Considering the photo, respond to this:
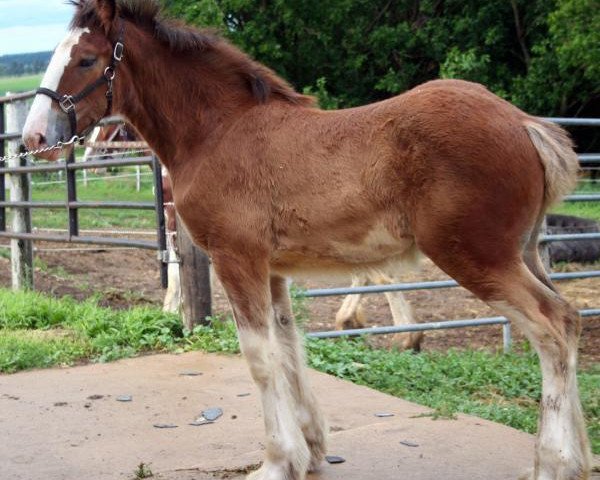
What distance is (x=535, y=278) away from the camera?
Answer: 390 centimetres

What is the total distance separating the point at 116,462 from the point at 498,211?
7.05ft

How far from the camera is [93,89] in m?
4.37

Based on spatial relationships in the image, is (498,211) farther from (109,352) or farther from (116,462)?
(109,352)

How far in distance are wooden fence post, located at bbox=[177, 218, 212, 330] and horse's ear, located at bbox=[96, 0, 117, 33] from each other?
7.65 ft

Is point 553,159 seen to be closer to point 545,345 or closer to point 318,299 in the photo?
point 545,345

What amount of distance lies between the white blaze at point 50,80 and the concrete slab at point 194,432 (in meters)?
1.59

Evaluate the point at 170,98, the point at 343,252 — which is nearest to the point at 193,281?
the point at 170,98

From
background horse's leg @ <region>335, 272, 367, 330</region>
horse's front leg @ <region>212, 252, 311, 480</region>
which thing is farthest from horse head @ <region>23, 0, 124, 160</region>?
background horse's leg @ <region>335, 272, 367, 330</region>

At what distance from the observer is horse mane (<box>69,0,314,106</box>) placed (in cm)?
446

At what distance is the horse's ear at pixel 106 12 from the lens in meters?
4.41

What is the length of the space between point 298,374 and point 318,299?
5730 mm

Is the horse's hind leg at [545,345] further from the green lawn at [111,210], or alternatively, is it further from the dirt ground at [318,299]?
the green lawn at [111,210]

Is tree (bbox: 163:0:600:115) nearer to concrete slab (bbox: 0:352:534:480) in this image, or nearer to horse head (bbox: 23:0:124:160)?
concrete slab (bbox: 0:352:534:480)

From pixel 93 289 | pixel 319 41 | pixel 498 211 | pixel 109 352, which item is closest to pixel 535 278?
pixel 498 211
